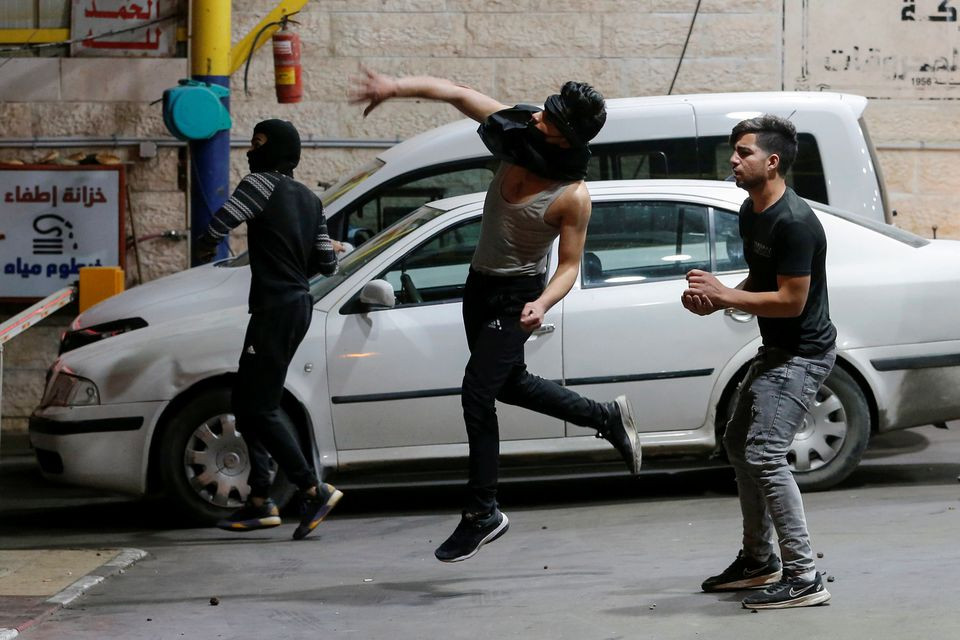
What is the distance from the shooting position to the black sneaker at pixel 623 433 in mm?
6363

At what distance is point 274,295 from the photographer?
698cm

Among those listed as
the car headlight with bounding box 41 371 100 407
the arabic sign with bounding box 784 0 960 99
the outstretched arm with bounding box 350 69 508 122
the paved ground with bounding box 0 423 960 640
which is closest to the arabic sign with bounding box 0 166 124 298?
the paved ground with bounding box 0 423 960 640

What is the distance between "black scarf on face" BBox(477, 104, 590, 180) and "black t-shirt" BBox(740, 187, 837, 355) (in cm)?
71

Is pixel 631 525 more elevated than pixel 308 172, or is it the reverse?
pixel 308 172

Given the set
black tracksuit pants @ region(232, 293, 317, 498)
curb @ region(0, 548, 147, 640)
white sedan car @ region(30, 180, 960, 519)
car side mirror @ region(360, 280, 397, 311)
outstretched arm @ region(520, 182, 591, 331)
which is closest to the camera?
curb @ region(0, 548, 147, 640)

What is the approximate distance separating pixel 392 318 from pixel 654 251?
1364 millimetres

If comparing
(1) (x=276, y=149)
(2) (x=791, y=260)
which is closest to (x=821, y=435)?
(2) (x=791, y=260)

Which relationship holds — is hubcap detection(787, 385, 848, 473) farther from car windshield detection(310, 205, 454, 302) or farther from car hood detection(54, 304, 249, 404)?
car hood detection(54, 304, 249, 404)

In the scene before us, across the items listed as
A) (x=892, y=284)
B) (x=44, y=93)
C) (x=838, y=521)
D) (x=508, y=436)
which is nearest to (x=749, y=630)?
(x=838, y=521)

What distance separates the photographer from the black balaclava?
7105 millimetres

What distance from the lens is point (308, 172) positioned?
40.2 feet

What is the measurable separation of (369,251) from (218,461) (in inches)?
51.1

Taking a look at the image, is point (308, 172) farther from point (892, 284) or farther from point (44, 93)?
point (892, 284)

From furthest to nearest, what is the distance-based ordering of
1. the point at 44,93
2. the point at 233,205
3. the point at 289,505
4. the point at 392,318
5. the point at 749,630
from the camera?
the point at 44,93 < the point at 289,505 < the point at 392,318 < the point at 233,205 < the point at 749,630
